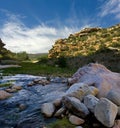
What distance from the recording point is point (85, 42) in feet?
365

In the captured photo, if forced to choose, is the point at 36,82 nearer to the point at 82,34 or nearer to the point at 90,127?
the point at 90,127

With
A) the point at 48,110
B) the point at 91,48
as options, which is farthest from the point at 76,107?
the point at 91,48

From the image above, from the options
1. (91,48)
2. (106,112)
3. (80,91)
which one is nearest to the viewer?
(106,112)

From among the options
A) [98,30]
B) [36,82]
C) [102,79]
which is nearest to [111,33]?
[98,30]

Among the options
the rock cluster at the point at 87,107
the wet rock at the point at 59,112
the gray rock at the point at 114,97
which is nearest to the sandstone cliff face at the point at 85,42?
the rock cluster at the point at 87,107

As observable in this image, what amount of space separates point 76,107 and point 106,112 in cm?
131

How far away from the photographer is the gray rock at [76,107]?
11.8 metres

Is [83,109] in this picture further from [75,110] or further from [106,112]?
[106,112]

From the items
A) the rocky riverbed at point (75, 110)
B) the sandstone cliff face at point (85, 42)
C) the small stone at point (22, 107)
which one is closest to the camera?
the rocky riverbed at point (75, 110)

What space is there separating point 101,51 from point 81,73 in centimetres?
5867

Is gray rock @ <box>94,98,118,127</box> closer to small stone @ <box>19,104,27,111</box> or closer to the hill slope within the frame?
small stone @ <box>19,104,27,111</box>

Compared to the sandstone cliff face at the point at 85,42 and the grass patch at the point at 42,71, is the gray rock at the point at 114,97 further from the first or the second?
the sandstone cliff face at the point at 85,42

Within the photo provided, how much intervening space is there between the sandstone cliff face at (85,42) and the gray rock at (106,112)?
79.7 m

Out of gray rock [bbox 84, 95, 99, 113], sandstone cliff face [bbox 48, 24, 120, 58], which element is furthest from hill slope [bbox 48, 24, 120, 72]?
gray rock [bbox 84, 95, 99, 113]
